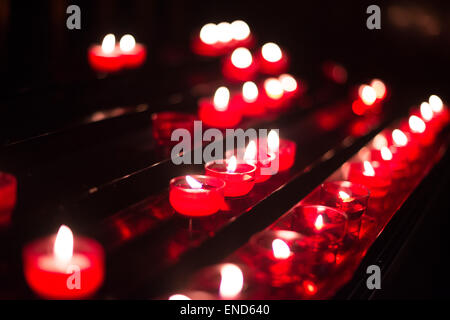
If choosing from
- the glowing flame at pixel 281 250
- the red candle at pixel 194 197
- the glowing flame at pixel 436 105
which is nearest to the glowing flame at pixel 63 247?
the red candle at pixel 194 197

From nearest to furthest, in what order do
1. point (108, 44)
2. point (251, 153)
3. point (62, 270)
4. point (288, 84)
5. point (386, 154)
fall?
point (62, 270), point (251, 153), point (386, 154), point (108, 44), point (288, 84)

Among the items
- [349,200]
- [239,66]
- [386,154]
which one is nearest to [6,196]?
[349,200]

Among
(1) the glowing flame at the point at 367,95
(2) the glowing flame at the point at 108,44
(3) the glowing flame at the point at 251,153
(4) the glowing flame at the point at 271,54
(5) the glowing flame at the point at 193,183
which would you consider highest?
(4) the glowing flame at the point at 271,54

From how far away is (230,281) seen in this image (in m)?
1.61

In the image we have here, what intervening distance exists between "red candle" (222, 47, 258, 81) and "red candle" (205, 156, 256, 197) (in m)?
1.54

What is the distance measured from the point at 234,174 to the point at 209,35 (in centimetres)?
211

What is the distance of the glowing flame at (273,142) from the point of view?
7.50 feet

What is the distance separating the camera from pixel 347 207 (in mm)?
2039

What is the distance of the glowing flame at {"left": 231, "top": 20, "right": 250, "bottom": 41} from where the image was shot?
4.24 m

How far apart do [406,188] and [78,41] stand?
7.27 ft

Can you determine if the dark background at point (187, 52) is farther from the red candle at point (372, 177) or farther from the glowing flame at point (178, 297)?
the glowing flame at point (178, 297)

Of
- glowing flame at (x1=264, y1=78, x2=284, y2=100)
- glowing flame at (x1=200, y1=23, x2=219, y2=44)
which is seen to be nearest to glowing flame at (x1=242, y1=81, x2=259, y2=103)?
glowing flame at (x1=264, y1=78, x2=284, y2=100)

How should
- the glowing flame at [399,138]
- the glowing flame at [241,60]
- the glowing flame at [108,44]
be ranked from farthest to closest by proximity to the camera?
the glowing flame at [241,60] → the glowing flame at [399,138] → the glowing flame at [108,44]

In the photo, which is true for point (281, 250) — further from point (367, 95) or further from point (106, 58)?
point (367, 95)
